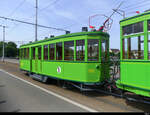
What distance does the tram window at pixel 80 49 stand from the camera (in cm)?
662

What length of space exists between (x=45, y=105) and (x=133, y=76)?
3159 millimetres

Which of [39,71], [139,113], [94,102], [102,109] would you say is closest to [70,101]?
[94,102]

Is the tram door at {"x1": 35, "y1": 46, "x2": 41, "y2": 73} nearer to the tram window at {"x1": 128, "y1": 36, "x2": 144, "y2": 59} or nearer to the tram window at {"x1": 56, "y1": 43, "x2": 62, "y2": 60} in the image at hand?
the tram window at {"x1": 56, "y1": 43, "x2": 62, "y2": 60}

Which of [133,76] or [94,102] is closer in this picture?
[133,76]

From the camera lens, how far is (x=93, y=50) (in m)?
6.66

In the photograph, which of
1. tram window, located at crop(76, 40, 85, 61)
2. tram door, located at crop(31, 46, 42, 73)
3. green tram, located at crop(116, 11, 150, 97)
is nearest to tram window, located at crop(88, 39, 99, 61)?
tram window, located at crop(76, 40, 85, 61)

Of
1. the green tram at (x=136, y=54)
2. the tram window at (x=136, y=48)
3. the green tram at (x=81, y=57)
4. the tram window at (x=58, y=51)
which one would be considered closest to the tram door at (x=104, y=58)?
the green tram at (x=81, y=57)

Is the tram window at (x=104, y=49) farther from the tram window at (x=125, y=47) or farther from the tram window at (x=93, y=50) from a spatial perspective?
the tram window at (x=125, y=47)

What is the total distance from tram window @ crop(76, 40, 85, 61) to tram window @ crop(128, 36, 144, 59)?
2.15 meters

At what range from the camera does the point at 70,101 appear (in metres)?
5.64

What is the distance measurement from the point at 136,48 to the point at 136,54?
0.21m

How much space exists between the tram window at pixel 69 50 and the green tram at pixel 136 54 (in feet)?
8.03

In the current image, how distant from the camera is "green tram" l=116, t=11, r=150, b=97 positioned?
Result: 445 cm

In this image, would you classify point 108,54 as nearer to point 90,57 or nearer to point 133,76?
point 90,57
